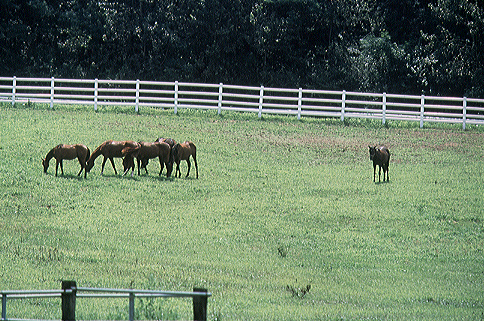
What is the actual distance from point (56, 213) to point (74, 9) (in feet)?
89.0

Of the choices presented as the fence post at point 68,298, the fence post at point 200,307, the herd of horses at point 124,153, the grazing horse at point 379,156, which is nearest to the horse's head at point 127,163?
the herd of horses at point 124,153

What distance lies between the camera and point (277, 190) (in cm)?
1816

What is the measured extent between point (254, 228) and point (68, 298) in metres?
7.44

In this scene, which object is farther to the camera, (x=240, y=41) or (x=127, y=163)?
(x=240, y=41)

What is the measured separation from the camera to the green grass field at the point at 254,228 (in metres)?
11.1

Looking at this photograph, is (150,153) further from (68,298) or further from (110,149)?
(68,298)

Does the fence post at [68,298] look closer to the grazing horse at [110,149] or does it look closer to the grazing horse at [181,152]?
the grazing horse at [110,149]

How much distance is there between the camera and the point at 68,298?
7.82m

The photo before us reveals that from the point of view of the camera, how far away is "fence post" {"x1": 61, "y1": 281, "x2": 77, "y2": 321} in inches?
306

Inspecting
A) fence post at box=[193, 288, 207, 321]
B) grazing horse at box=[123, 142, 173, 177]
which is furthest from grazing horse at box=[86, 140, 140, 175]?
fence post at box=[193, 288, 207, 321]

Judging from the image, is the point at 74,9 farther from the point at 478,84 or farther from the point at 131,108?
the point at 478,84

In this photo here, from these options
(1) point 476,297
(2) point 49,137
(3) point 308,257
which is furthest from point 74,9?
(1) point 476,297

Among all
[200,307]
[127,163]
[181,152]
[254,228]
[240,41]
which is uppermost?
[240,41]

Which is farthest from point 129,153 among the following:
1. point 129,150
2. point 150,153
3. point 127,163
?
point 150,153
